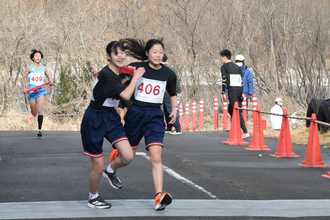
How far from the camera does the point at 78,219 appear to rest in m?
4.80

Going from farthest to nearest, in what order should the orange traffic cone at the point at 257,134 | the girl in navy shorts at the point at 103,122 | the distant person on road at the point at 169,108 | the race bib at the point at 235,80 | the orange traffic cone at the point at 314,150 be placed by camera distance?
the distant person on road at the point at 169,108 → the race bib at the point at 235,80 → the orange traffic cone at the point at 257,134 → the orange traffic cone at the point at 314,150 → the girl in navy shorts at the point at 103,122

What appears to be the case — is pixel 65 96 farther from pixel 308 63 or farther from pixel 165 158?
pixel 165 158

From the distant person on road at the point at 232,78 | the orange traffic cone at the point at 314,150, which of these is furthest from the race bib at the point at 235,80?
the orange traffic cone at the point at 314,150

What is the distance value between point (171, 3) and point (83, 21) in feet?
20.2

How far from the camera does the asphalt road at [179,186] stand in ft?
16.9

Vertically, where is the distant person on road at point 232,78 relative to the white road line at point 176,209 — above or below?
above

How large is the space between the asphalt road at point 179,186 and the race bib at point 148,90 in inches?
45.5

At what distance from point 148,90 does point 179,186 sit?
1664 millimetres

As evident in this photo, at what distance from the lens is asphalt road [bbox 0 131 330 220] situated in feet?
16.9

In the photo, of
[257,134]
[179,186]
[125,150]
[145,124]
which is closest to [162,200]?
[125,150]

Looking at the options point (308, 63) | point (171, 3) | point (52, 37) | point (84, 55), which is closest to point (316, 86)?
point (308, 63)

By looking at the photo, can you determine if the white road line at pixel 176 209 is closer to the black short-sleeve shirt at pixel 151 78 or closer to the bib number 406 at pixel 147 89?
the black short-sleeve shirt at pixel 151 78

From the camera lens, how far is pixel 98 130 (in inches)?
208

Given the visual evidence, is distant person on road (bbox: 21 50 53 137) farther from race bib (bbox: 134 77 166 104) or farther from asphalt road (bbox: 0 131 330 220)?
race bib (bbox: 134 77 166 104)
